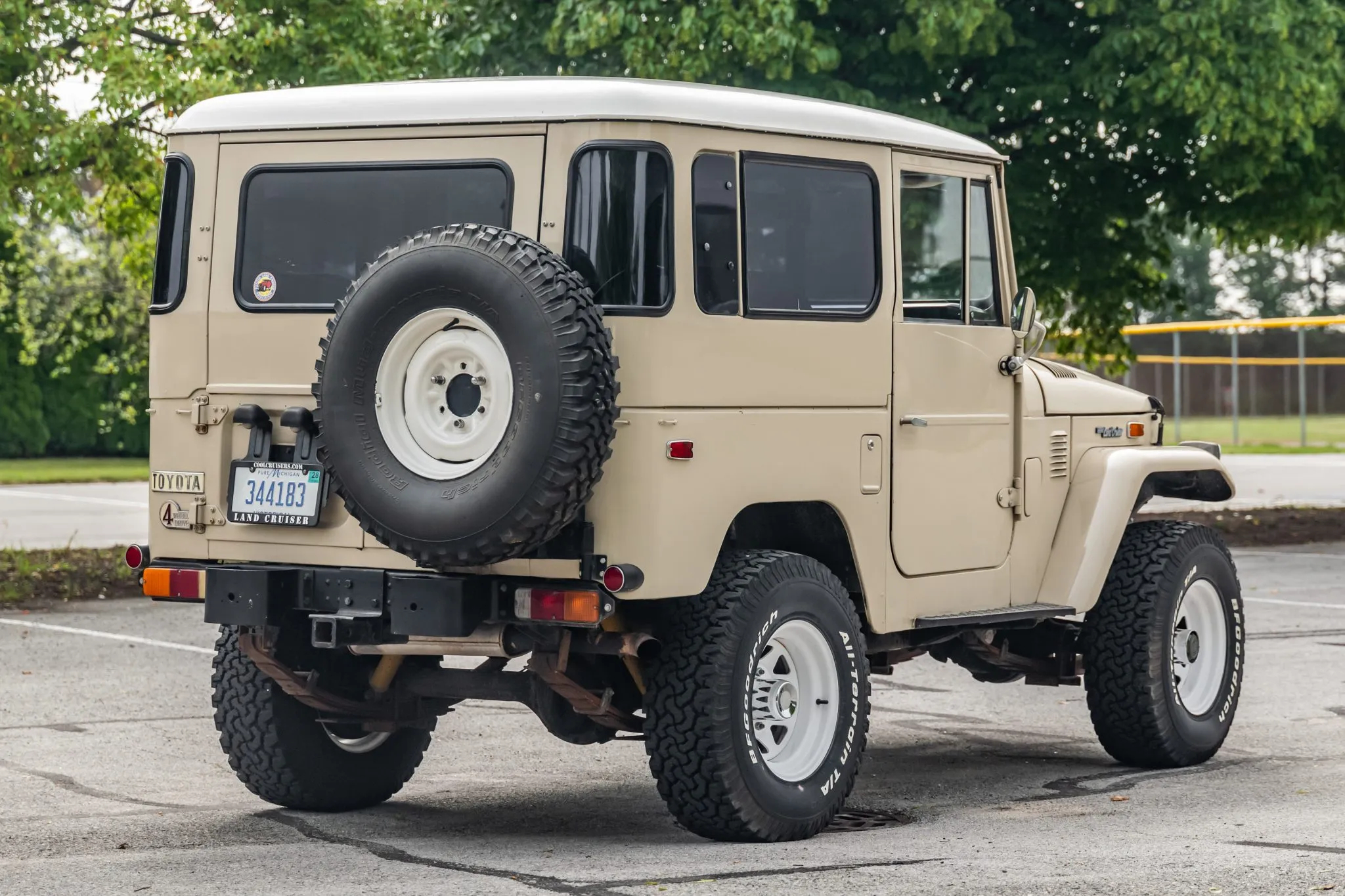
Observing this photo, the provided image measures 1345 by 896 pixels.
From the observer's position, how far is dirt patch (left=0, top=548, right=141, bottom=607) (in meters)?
14.8

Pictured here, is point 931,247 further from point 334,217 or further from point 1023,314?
point 334,217

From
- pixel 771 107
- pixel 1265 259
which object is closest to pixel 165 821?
pixel 771 107

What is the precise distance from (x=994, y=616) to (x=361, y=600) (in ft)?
8.39

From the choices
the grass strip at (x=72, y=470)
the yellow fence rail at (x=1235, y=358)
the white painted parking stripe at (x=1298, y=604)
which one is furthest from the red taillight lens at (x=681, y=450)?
the yellow fence rail at (x=1235, y=358)

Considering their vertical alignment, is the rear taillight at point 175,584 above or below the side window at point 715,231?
below

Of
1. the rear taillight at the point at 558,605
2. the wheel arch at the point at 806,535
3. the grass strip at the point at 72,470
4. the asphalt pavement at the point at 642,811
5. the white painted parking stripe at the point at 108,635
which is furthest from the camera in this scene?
the grass strip at the point at 72,470

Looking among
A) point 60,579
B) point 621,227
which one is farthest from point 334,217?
point 60,579

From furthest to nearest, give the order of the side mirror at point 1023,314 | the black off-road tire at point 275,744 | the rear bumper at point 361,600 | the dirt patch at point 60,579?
the dirt patch at point 60,579 → the side mirror at point 1023,314 → the black off-road tire at point 275,744 → the rear bumper at point 361,600

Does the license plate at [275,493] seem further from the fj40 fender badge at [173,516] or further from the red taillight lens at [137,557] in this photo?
the red taillight lens at [137,557]

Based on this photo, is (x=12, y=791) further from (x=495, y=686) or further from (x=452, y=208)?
(x=452, y=208)

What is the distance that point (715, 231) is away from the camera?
22.1 feet

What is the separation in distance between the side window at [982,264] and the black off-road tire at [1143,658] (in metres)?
1.21

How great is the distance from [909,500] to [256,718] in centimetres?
247

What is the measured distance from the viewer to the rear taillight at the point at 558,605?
20.8ft
